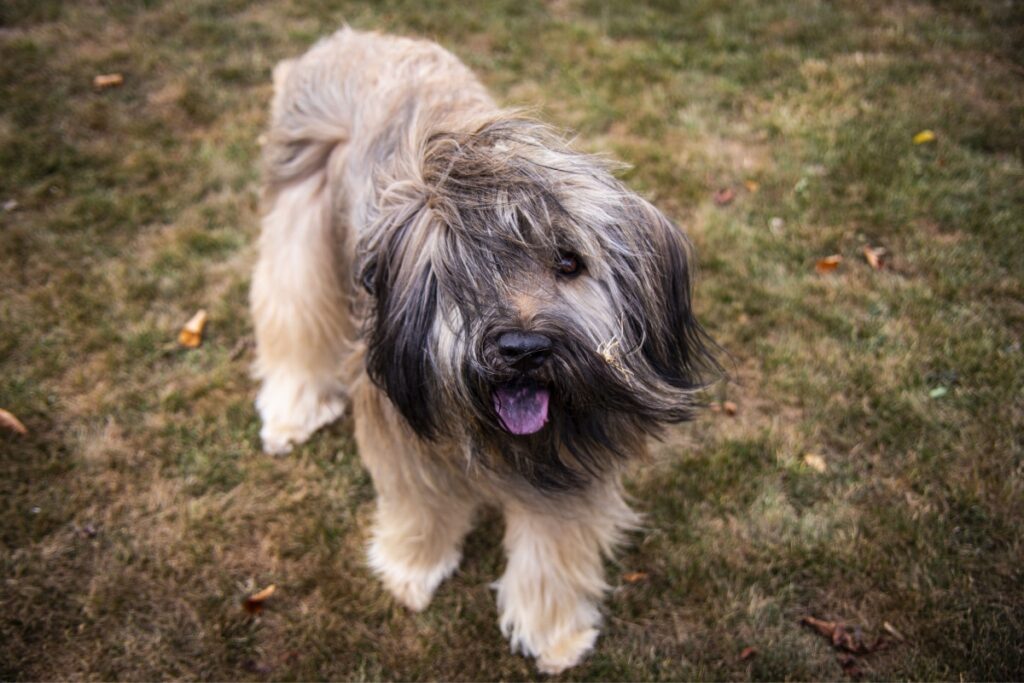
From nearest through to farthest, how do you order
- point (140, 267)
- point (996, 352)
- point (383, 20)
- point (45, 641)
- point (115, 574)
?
point (45, 641) < point (115, 574) < point (996, 352) < point (140, 267) < point (383, 20)

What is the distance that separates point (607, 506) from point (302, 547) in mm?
1486

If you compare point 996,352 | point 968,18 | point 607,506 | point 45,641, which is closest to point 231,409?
point 45,641

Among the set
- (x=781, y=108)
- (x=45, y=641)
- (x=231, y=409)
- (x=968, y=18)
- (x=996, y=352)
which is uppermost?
(x=968, y=18)

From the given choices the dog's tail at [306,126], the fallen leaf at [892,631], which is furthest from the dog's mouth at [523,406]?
the fallen leaf at [892,631]

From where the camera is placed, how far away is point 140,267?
4.49 metres

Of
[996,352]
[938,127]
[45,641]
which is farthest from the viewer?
[938,127]

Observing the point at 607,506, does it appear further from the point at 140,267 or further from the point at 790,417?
the point at 140,267

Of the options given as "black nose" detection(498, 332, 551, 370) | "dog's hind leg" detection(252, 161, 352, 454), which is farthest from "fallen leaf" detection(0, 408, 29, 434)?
"black nose" detection(498, 332, 551, 370)

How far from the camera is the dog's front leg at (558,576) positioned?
2.70 metres

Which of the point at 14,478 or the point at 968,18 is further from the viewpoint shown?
the point at 968,18

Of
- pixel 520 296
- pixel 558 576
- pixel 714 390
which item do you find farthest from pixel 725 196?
pixel 520 296

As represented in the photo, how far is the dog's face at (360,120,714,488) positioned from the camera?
1982 mm

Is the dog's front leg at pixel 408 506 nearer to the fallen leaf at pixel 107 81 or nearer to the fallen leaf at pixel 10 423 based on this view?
the fallen leaf at pixel 10 423

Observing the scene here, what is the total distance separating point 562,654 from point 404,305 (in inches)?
66.3
